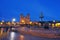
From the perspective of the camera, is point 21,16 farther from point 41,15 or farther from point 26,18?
point 41,15

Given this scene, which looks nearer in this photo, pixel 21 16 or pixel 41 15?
pixel 41 15

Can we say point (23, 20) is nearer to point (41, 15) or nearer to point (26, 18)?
point (26, 18)

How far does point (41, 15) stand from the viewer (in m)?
87.5

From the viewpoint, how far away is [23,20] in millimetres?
112312

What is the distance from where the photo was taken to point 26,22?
110m

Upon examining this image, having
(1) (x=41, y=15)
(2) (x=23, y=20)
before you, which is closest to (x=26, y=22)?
(2) (x=23, y=20)

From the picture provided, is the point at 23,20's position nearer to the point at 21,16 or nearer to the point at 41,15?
the point at 21,16

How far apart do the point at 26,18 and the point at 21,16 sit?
12.2 ft

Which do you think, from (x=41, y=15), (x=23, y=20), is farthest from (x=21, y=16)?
(x=41, y=15)

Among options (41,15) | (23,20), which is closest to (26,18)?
(23,20)

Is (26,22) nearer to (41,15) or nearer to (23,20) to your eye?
(23,20)

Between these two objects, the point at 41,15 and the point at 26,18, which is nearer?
the point at 41,15

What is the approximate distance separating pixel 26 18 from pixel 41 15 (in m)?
26.5

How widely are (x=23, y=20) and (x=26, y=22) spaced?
3.62 meters
